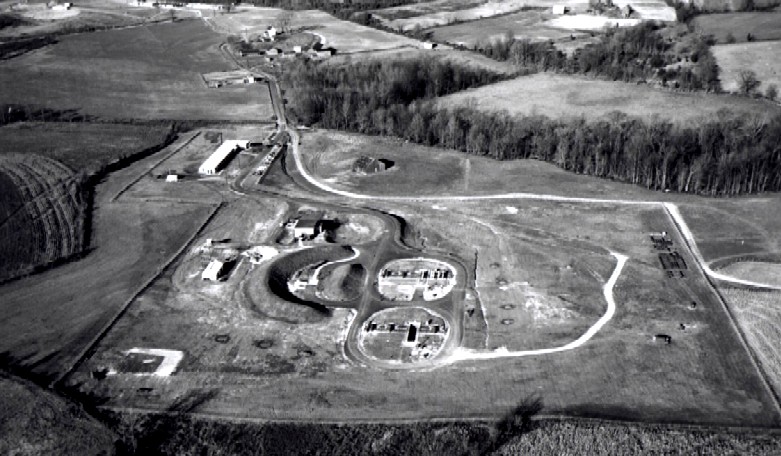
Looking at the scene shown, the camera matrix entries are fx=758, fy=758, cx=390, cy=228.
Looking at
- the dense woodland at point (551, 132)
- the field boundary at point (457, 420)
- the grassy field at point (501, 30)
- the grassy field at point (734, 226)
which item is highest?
the grassy field at point (501, 30)

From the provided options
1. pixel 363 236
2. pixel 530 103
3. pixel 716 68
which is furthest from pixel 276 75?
pixel 716 68

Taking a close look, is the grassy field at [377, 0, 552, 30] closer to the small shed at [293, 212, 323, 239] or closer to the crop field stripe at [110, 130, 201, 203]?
the crop field stripe at [110, 130, 201, 203]

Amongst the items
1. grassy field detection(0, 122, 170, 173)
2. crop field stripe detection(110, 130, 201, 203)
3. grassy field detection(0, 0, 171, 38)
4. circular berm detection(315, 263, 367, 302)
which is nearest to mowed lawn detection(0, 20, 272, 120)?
grassy field detection(0, 122, 170, 173)

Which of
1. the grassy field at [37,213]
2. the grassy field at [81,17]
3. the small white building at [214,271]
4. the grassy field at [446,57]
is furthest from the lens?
the grassy field at [81,17]

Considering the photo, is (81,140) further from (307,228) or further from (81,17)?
(81,17)

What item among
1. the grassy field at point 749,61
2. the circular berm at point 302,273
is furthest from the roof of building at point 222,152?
the grassy field at point 749,61

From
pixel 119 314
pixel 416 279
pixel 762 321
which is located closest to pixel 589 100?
pixel 416 279

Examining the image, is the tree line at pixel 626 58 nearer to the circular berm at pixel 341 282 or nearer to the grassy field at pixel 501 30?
the grassy field at pixel 501 30
